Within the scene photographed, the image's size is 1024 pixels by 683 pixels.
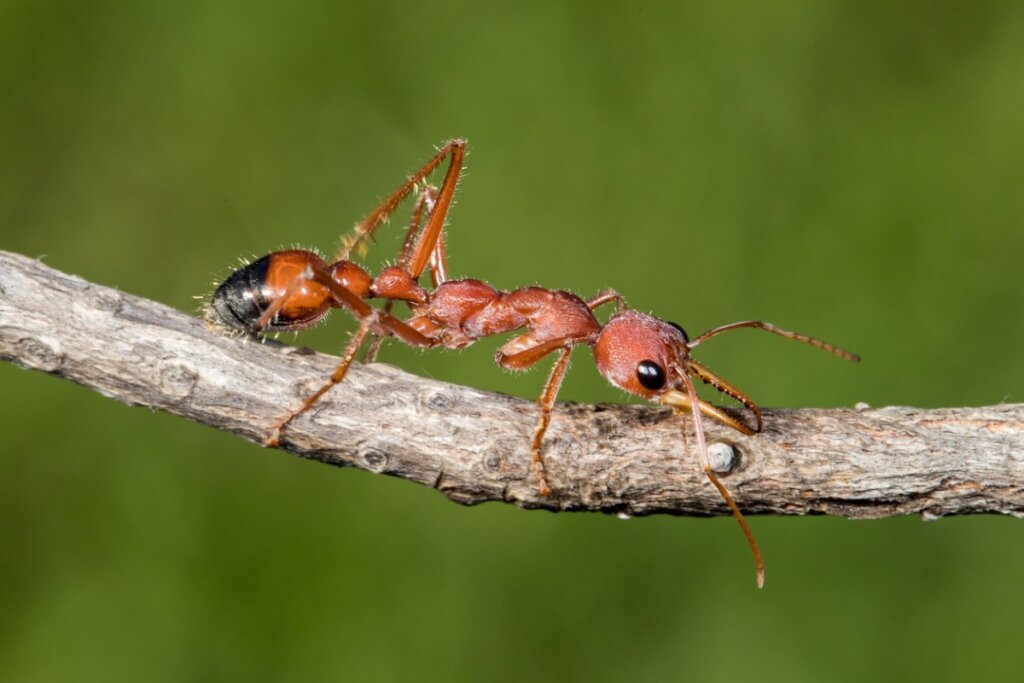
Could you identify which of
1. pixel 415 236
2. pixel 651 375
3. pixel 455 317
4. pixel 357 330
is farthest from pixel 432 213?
pixel 651 375

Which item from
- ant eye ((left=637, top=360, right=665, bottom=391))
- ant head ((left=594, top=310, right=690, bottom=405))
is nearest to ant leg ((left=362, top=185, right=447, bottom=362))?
ant head ((left=594, top=310, right=690, bottom=405))

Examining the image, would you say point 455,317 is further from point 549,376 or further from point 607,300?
point 549,376

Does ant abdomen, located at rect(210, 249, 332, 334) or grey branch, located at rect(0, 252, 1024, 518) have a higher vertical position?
ant abdomen, located at rect(210, 249, 332, 334)

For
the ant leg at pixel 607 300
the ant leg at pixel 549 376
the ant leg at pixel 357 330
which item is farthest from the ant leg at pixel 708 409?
the ant leg at pixel 357 330

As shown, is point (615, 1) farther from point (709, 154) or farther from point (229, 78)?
point (229, 78)

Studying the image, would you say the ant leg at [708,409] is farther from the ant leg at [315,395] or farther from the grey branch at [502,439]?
the ant leg at [315,395]

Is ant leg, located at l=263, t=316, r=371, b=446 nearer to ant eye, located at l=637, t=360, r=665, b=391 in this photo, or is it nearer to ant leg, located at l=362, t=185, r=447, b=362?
ant eye, located at l=637, t=360, r=665, b=391
